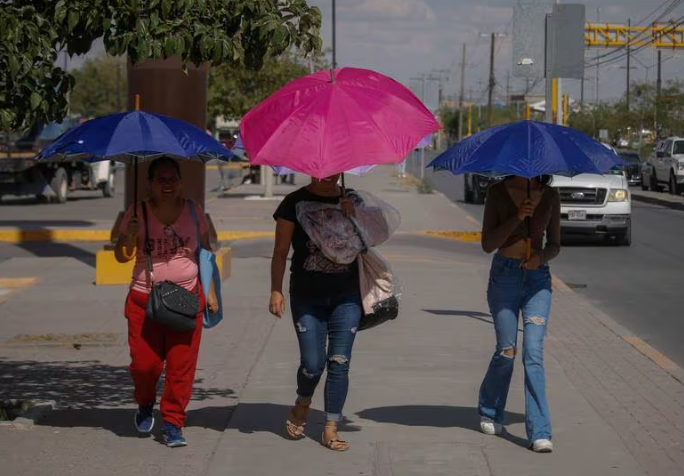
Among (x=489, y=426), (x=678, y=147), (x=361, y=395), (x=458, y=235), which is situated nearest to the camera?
(x=489, y=426)

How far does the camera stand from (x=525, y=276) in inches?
282

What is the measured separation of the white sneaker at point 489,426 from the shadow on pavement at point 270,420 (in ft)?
2.47

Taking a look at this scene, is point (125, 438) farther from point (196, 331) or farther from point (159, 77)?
point (159, 77)

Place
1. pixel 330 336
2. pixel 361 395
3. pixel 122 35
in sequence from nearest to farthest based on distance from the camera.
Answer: pixel 122 35 → pixel 330 336 → pixel 361 395

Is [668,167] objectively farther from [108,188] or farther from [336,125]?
[336,125]

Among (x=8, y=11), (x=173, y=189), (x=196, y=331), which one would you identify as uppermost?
(x=8, y=11)

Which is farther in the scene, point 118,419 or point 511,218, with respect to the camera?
point 118,419

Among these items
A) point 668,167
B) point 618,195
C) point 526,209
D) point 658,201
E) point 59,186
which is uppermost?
point 668,167

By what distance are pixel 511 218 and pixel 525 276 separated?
338mm

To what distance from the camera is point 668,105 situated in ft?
211

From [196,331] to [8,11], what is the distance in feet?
6.67

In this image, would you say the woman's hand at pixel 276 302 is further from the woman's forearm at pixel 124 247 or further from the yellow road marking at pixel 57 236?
the yellow road marking at pixel 57 236

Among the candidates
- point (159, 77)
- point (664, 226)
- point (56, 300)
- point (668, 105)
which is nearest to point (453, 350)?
point (56, 300)

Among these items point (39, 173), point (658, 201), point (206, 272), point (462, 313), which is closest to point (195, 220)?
point (206, 272)
